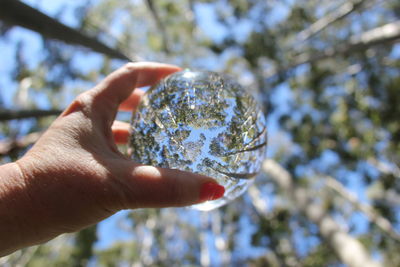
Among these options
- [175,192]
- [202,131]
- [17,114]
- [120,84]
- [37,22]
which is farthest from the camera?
[17,114]

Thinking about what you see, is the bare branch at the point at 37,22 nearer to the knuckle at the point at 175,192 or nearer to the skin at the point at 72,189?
the skin at the point at 72,189

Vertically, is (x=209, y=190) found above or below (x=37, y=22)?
below

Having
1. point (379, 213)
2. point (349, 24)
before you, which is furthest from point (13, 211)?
point (349, 24)

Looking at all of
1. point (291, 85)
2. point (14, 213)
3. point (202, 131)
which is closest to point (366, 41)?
point (291, 85)

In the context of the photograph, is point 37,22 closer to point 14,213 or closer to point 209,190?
point 14,213

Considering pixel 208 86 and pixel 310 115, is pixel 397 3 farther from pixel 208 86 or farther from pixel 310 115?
pixel 208 86

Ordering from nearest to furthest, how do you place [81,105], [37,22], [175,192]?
[175,192]
[81,105]
[37,22]
